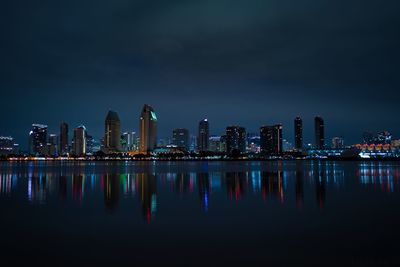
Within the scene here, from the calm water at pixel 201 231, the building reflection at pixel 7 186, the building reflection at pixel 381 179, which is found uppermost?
the building reflection at pixel 7 186

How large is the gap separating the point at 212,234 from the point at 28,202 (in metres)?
14.8

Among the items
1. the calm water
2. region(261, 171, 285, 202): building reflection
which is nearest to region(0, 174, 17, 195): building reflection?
the calm water

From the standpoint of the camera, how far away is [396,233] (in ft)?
46.9

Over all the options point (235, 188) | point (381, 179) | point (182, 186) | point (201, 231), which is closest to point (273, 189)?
point (235, 188)

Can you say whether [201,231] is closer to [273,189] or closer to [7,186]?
[273,189]

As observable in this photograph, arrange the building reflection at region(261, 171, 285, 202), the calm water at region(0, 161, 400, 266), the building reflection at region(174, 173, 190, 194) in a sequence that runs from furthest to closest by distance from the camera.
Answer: the building reflection at region(174, 173, 190, 194) → the building reflection at region(261, 171, 285, 202) → the calm water at region(0, 161, 400, 266)

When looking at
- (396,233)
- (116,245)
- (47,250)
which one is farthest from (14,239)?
(396,233)

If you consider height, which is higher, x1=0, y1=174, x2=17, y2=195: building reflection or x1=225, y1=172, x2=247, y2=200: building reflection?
x1=0, y1=174, x2=17, y2=195: building reflection

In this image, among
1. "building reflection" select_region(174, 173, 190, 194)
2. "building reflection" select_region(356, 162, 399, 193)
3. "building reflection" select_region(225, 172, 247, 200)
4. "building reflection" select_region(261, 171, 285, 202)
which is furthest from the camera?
"building reflection" select_region(356, 162, 399, 193)

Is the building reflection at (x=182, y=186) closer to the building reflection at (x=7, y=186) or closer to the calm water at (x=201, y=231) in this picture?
the calm water at (x=201, y=231)

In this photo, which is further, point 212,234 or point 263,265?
point 212,234

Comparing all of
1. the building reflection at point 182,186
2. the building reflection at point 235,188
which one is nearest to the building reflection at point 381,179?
the building reflection at point 235,188

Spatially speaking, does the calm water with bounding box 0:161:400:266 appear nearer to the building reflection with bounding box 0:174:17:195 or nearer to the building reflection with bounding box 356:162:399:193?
the building reflection with bounding box 0:174:17:195

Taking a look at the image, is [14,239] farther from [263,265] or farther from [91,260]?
[263,265]
